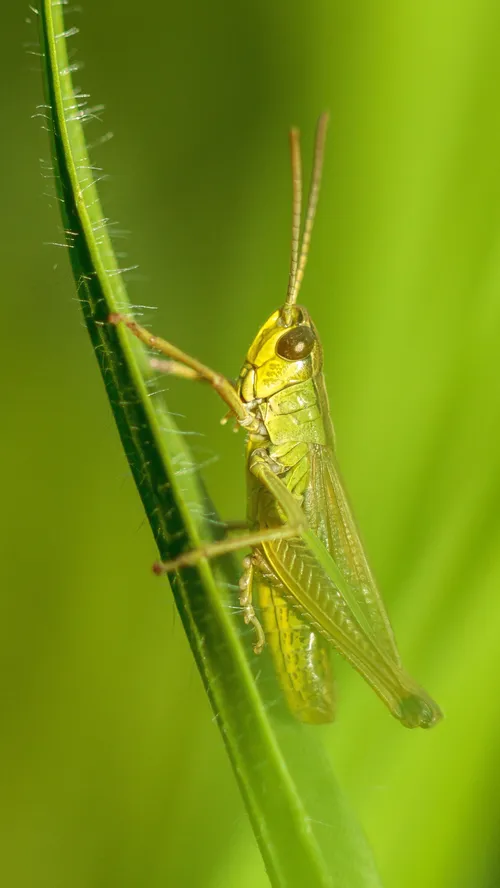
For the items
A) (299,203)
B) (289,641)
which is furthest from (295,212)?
(289,641)

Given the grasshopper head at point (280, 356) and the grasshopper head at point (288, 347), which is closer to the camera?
the grasshopper head at point (288, 347)

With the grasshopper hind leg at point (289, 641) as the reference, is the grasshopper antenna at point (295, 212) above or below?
above

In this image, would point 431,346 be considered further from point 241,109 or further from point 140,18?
point 140,18

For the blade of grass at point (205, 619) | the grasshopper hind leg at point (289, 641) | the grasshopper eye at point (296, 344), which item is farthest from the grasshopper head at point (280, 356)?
the blade of grass at point (205, 619)

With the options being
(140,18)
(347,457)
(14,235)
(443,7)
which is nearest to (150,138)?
(140,18)

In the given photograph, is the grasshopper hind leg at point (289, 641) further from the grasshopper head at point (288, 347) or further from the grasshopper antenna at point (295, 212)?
the grasshopper antenna at point (295, 212)

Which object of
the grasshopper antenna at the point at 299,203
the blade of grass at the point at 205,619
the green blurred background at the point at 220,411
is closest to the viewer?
the blade of grass at the point at 205,619
